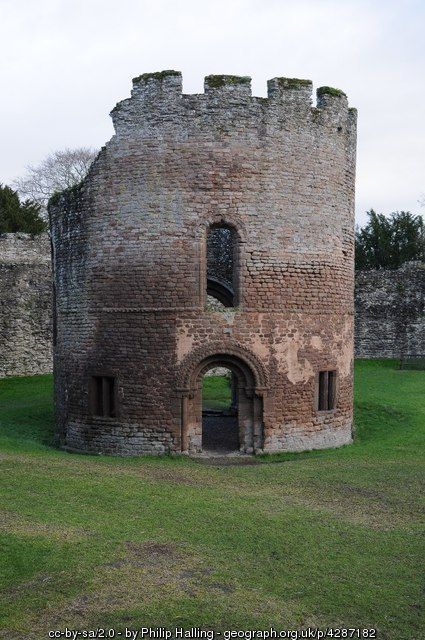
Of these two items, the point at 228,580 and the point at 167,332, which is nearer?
the point at 228,580

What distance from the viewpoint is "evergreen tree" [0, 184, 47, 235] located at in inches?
1593

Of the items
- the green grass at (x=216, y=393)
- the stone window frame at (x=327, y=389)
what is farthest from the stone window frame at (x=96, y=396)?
the green grass at (x=216, y=393)

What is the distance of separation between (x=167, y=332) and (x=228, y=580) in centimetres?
792

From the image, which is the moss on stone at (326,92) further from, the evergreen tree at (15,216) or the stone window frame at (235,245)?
the evergreen tree at (15,216)

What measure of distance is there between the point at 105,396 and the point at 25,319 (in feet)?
48.2

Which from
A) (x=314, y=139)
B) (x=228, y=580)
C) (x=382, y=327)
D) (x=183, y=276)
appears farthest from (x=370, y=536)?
(x=382, y=327)

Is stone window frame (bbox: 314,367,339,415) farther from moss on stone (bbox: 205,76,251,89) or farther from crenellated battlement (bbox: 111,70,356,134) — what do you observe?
moss on stone (bbox: 205,76,251,89)

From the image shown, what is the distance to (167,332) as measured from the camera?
15.1 metres

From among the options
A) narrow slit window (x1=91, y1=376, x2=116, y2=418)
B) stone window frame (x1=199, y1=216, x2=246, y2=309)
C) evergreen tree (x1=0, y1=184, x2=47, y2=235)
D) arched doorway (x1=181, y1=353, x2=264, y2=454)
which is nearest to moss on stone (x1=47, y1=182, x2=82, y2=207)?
stone window frame (x1=199, y1=216, x2=246, y2=309)

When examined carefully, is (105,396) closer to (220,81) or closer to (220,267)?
(220,81)

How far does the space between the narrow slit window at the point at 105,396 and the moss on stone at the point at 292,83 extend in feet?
25.1

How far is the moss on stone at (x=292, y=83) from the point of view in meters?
15.5

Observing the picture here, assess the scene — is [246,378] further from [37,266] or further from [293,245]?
[37,266]

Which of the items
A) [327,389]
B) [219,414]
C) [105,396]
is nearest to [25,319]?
[219,414]
